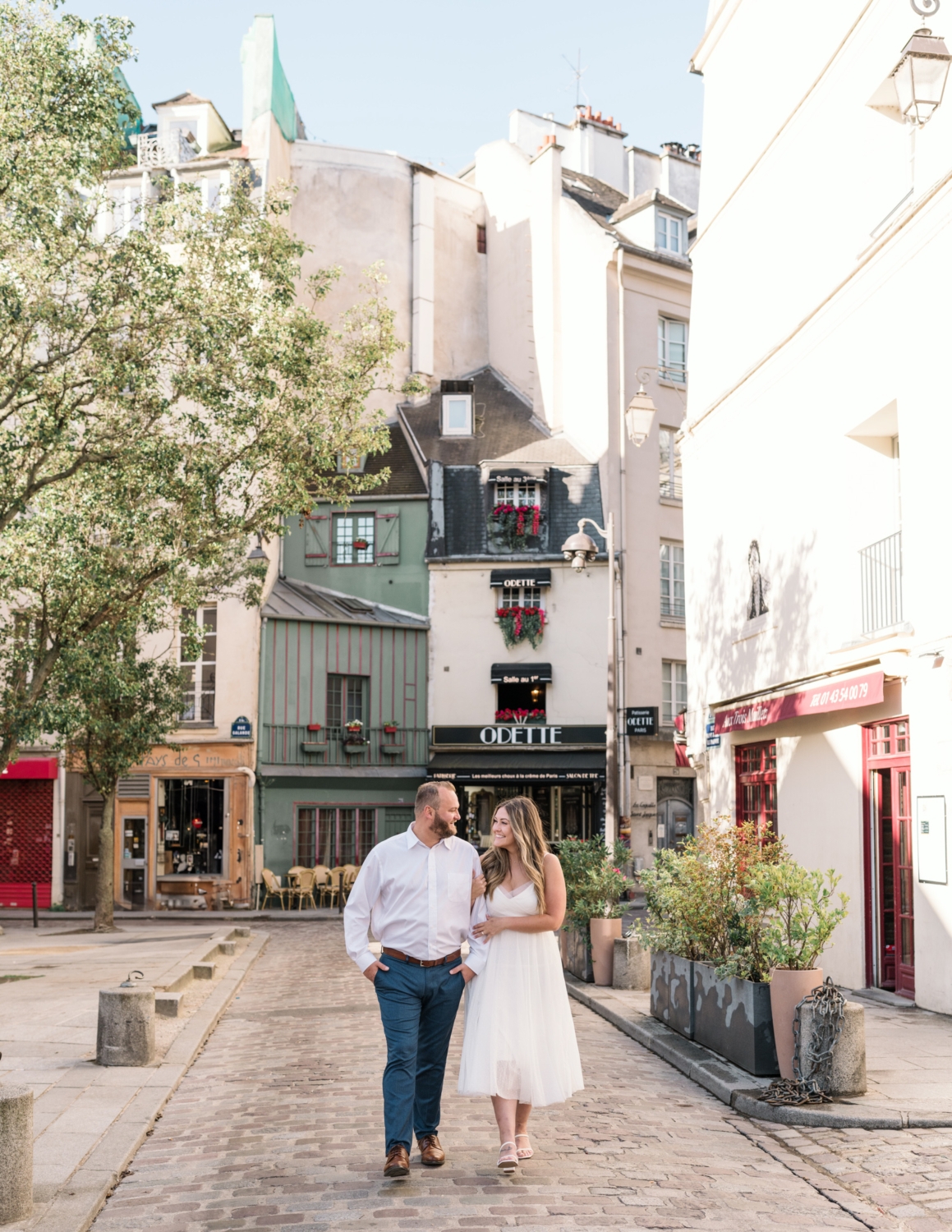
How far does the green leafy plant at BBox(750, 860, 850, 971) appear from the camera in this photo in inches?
296

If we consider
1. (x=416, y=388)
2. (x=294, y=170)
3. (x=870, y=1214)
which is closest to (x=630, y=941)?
(x=870, y=1214)

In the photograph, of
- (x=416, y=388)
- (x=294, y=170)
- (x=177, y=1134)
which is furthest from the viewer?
(x=294, y=170)

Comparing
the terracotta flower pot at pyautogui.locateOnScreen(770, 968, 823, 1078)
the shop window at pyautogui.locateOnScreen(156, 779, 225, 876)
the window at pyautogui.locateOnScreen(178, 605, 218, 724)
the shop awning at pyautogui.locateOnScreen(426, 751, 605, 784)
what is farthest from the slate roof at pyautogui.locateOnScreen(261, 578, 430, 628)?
the terracotta flower pot at pyautogui.locateOnScreen(770, 968, 823, 1078)

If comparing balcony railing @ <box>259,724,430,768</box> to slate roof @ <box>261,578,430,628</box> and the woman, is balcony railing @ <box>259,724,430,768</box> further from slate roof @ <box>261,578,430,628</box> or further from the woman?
the woman

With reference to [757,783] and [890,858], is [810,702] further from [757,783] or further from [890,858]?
[757,783]

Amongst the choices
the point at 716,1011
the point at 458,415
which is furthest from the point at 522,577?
the point at 716,1011

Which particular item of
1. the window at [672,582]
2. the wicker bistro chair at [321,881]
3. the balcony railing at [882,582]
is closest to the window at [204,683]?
the wicker bistro chair at [321,881]

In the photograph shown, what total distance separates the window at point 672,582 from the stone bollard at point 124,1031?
78.0ft

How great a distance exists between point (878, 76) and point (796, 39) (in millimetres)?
A: 2739

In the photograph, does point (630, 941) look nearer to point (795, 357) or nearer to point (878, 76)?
point (795, 357)

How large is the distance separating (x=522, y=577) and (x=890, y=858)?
19311mm

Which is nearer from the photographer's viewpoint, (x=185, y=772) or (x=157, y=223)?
(x=157, y=223)

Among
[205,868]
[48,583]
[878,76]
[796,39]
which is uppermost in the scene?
[796,39]

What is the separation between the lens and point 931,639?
10992 millimetres
